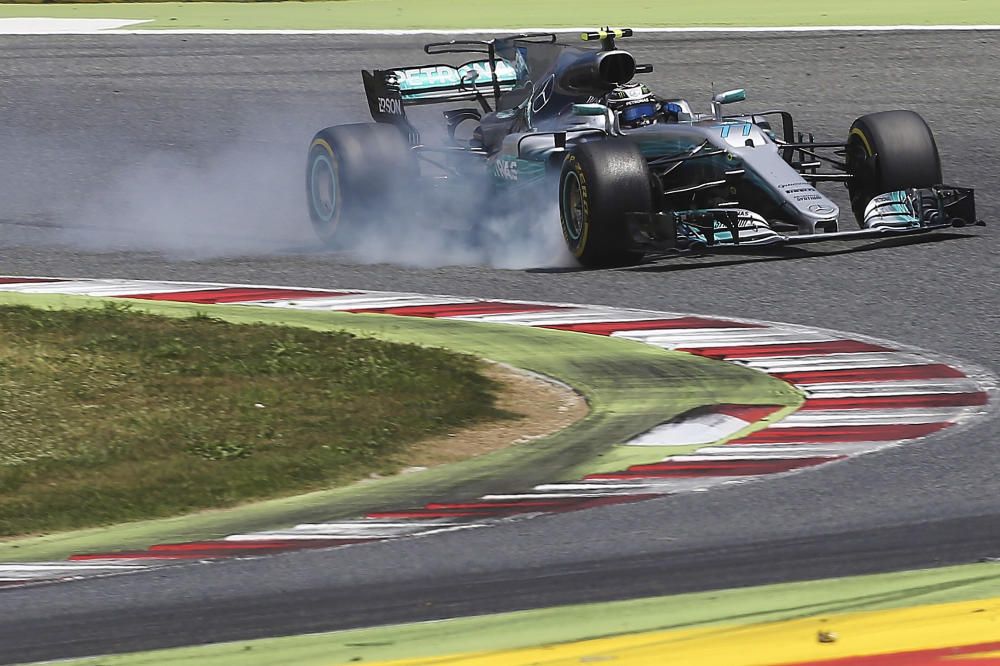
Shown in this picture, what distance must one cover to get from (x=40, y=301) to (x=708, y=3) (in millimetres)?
13785

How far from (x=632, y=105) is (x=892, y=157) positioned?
1789 mm

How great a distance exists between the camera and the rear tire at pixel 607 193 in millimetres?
11500

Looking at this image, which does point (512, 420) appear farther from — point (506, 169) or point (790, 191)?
point (506, 169)

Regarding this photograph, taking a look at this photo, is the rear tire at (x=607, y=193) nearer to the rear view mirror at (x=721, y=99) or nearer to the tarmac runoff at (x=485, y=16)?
the rear view mirror at (x=721, y=99)

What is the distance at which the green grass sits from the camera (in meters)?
6.98

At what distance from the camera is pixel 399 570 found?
5793 millimetres

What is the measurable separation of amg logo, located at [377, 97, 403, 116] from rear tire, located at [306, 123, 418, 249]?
482mm

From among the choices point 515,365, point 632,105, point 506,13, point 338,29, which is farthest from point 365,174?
point 506,13

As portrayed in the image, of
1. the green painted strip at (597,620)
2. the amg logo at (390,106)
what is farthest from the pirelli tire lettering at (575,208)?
A: the green painted strip at (597,620)

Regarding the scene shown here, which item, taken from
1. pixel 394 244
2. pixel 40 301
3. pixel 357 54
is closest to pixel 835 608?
pixel 40 301

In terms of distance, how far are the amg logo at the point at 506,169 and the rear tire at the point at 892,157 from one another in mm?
2291

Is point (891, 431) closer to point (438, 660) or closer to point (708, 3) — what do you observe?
point (438, 660)

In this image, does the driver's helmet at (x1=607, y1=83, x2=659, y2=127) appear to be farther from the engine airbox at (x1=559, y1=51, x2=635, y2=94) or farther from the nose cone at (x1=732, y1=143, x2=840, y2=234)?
the nose cone at (x1=732, y1=143, x2=840, y2=234)

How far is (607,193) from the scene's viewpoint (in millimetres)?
11469
